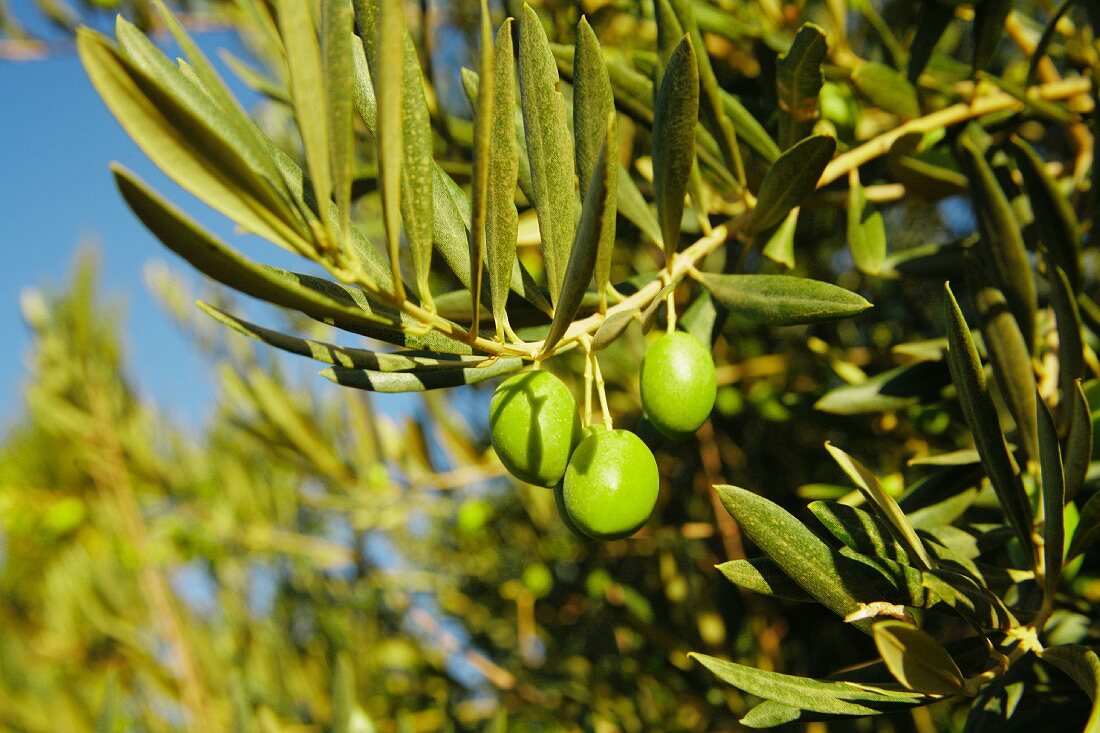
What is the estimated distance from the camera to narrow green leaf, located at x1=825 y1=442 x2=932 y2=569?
2.16ft

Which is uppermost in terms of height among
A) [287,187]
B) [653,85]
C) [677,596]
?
[287,187]

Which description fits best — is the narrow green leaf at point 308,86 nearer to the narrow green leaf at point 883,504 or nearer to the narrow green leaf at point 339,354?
the narrow green leaf at point 339,354

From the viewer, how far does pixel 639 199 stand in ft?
3.19

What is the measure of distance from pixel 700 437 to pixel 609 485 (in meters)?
1.25

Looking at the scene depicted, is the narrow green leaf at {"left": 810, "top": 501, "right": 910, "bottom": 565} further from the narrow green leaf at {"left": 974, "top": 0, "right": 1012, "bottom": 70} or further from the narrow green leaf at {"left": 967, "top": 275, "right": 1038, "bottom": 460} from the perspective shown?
the narrow green leaf at {"left": 974, "top": 0, "right": 1012, "bottom": 70}

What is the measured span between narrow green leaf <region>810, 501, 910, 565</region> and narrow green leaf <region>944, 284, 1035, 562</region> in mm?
138

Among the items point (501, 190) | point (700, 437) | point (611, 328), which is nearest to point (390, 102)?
point (501, 190)

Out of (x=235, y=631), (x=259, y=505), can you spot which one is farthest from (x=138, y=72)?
(x=235, y=631)

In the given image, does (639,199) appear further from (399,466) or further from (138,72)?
(399,466)

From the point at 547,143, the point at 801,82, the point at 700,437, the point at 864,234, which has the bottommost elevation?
the point at 700,437

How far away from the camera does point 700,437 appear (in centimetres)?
191

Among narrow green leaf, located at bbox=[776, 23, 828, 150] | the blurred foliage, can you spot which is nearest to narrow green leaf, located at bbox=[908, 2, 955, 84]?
the blurred foliage

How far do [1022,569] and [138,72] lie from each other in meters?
1.01

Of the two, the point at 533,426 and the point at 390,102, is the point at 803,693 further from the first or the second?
the point at 390,102
